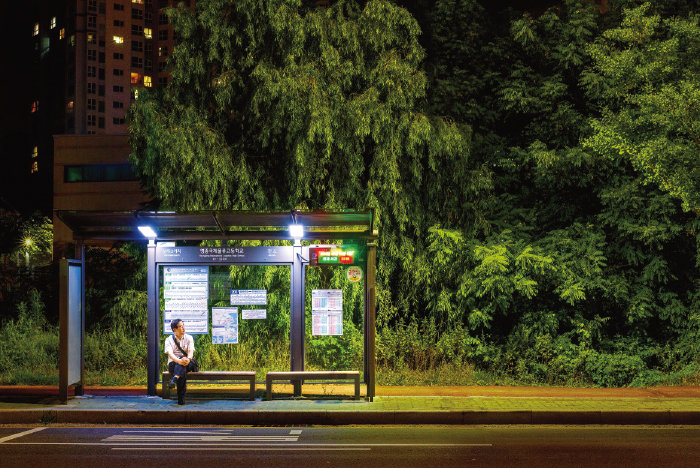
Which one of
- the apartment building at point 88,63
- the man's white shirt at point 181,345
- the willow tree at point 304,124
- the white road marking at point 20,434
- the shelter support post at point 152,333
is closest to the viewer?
the white road marking at point 20,434

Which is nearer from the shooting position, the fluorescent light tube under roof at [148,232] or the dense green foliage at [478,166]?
the fluorescent light tube under roof at [148,232]

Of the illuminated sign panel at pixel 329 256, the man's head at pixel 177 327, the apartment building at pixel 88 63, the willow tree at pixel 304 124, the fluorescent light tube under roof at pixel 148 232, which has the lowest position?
the man's head at pixel 177 327

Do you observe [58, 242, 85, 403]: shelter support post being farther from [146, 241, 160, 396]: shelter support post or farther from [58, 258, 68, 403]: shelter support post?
[146, 241, 160, 396]: shelter support post

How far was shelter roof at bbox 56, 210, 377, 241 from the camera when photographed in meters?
12.0

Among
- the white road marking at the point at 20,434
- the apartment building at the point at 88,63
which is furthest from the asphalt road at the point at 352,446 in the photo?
the apartment building at the point at 88,63

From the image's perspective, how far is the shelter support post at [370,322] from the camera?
484 inches

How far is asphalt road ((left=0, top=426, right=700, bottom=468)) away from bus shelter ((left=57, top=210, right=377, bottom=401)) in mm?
2078

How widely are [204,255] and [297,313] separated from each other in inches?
82.1

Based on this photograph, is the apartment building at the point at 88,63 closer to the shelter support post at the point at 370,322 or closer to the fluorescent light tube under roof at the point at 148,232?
the fluorescent light tube under roof at the point at 148,232

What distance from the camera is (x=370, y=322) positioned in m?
12.5

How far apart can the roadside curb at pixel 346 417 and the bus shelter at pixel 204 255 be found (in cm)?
111

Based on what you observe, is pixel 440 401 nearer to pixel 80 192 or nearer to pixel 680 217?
pixel 680 217

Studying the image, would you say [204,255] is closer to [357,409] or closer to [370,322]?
[370,322]

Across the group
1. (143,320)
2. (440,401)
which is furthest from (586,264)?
(143,320)
